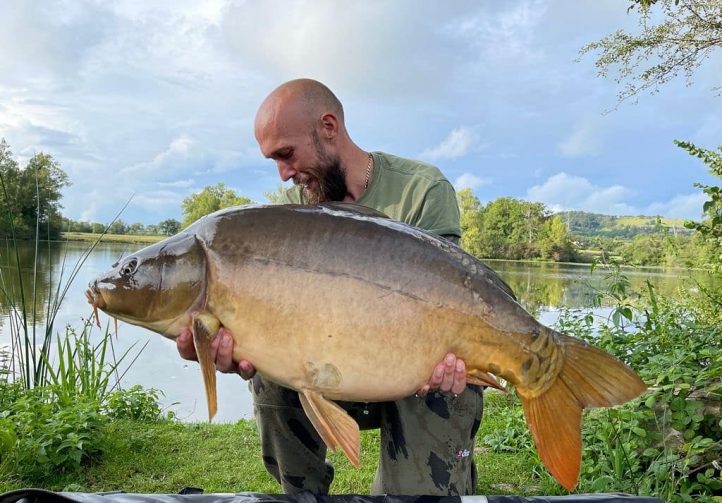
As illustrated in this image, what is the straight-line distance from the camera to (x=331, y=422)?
126 cm

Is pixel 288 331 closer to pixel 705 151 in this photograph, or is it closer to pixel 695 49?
pixel 705 151

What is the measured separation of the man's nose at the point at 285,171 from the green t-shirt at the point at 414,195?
8.9 inches

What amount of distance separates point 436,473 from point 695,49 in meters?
9.73

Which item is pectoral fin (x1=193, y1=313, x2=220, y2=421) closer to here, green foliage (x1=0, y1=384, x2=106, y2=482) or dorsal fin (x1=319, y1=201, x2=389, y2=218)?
dorsal fin (x1=319, y1=201, x2=389, y2=218)

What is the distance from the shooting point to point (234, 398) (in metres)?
4.77

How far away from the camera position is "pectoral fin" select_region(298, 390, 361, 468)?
1.25 metres

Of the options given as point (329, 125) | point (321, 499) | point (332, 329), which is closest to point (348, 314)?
point (332, 329)

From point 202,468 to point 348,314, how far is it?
1736mm

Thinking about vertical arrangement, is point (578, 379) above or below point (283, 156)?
below

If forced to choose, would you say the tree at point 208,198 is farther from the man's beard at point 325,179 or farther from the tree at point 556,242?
the man's beard at point 325,179

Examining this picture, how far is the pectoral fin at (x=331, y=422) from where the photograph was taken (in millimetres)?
1253

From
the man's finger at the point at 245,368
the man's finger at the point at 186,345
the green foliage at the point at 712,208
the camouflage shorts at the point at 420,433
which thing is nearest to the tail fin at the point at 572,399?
the camouflage shorts at the point at 420,433

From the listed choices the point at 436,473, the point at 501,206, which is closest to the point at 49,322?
the point at 436,473

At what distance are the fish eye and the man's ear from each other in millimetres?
755
